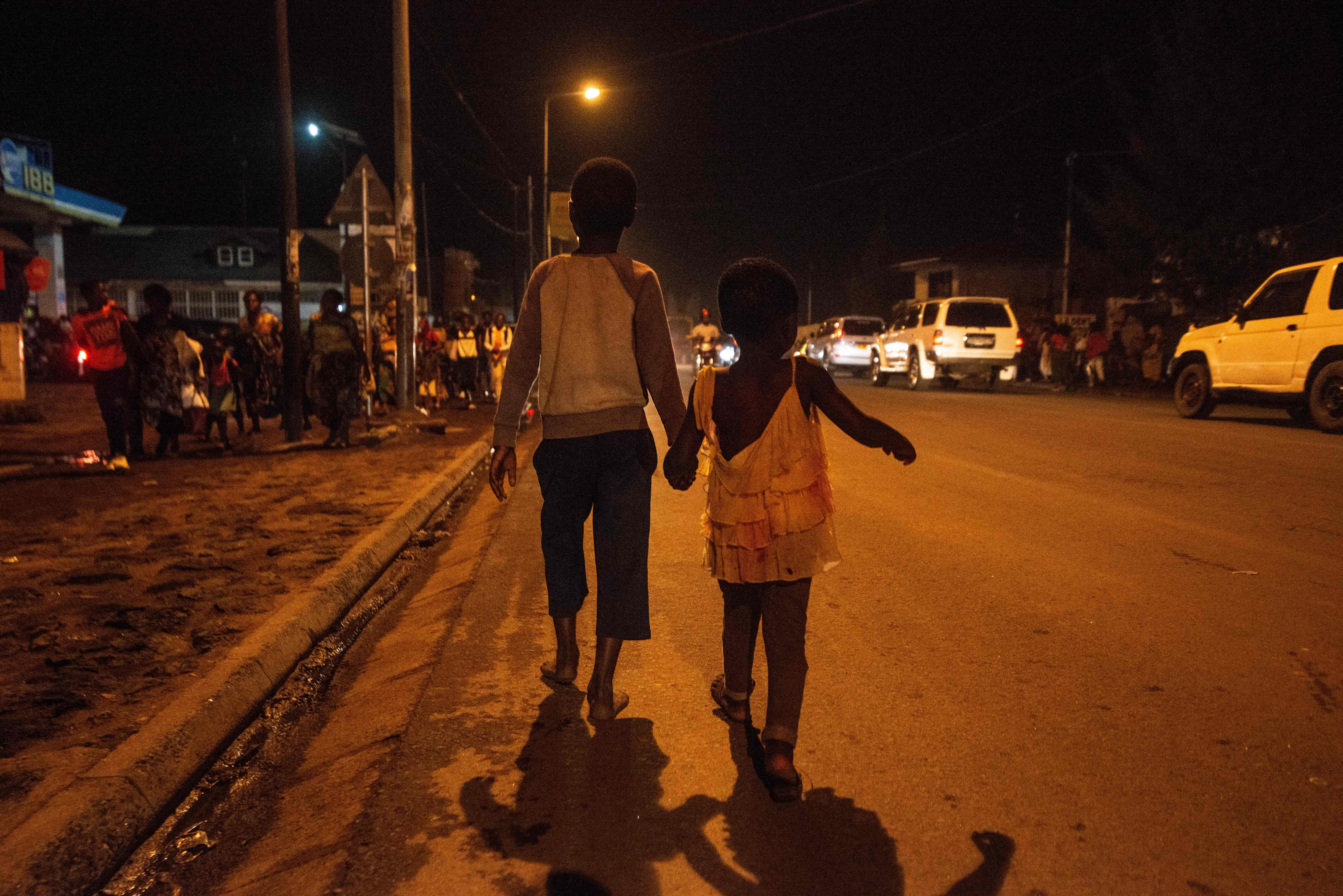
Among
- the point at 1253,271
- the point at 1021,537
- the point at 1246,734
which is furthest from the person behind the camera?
the point at 1253,271

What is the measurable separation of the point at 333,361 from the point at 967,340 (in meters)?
15.0

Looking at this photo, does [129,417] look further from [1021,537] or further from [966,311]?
[966,311]

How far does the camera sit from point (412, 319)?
15.0 m

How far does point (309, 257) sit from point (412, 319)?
48.1m

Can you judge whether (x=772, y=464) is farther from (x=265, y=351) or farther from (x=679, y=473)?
(x=265, y=351)

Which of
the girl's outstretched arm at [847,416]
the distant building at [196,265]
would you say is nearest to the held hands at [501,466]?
the girl's outstretched arm at [847,416]

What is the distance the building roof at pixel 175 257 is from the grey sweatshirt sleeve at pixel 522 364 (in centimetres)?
5645

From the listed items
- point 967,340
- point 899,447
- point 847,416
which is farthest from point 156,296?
point 967,340

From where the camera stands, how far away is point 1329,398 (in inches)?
525

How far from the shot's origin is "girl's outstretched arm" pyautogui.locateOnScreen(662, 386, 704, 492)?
11.4ft

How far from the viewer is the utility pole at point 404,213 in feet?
48.7

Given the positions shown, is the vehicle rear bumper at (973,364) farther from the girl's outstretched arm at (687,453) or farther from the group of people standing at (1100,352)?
the girl's outstretched arm at (687,453)

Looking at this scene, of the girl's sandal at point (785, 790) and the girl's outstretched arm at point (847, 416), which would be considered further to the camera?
the girl's outstretched arm at point (847, 416)

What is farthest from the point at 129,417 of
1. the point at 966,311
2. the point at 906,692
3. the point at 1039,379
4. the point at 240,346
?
the point at 1039,379
